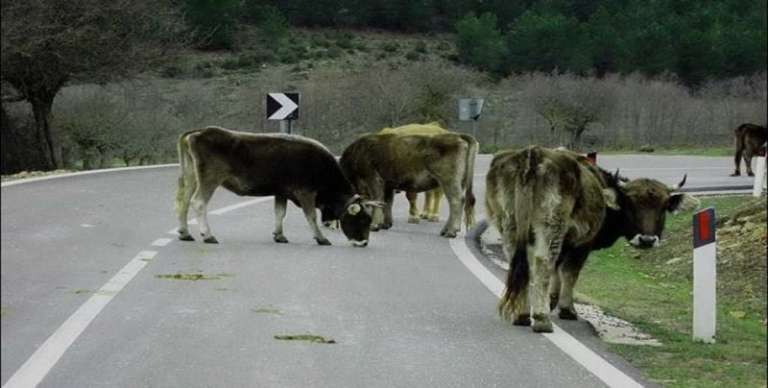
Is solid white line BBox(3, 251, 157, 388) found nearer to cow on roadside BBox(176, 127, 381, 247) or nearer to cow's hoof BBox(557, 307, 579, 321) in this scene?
cow on roadside BBox(176, 127, 381, 247)

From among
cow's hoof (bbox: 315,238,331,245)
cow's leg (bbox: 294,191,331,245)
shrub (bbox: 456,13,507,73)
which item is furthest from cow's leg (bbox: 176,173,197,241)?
shrub (bbox: 456,13,507,73)

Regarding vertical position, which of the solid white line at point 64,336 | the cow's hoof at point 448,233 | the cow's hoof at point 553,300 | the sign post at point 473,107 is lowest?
the cow's hoof at point 448,233

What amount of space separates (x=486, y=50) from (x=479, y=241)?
9.75 m

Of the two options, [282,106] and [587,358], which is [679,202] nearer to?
[587,358]

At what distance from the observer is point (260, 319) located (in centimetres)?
884

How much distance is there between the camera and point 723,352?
8.25 meters

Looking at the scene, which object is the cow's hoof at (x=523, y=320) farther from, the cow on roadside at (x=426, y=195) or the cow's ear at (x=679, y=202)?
the cow on roadside at (x=426, y=195)

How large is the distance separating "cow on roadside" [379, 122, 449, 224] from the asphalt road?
13.4ft

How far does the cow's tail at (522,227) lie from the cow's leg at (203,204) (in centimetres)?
586

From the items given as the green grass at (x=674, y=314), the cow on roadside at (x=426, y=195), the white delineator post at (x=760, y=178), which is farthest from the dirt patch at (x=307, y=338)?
the white delineator post at (x=760, y=178)

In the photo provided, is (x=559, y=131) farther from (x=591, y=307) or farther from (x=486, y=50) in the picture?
(x=591, y=307)

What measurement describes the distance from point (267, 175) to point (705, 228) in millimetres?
6577

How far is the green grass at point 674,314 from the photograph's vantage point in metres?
7.56

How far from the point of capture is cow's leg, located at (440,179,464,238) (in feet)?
54.1
